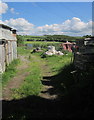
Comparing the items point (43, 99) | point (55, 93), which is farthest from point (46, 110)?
point (55, 93)

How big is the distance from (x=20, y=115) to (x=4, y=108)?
1.22m

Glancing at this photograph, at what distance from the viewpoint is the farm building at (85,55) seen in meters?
8.43

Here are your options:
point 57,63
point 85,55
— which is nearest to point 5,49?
point 57,63

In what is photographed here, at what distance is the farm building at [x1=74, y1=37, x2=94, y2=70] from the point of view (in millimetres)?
8430

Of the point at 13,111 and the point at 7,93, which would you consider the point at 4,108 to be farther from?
the point at 7,93

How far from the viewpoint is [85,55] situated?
865cm

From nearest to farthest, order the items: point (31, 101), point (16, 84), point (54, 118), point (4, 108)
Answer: point (54, 118), point (4, 108), point (31, 101), point (16, 84)

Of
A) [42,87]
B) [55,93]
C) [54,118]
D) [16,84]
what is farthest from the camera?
[16,84]

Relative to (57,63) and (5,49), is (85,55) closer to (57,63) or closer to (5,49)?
(5,49)

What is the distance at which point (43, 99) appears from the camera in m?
7.72

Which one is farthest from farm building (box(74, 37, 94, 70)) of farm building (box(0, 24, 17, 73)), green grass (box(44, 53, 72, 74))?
farm building (box(0, 24, 17, 73))

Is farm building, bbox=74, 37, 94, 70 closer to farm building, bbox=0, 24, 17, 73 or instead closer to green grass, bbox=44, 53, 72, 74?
green grass, bbox=44, 53, 72, 74

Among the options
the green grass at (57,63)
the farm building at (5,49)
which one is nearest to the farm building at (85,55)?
the green grass at (57,63)

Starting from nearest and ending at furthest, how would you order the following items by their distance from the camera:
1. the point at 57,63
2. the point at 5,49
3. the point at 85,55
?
the point at 85,55 < the point at 5,49 < the point at 57,63
